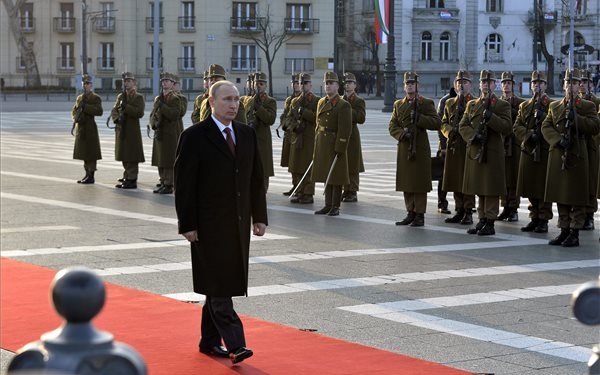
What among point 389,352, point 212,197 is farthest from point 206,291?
point 389,352

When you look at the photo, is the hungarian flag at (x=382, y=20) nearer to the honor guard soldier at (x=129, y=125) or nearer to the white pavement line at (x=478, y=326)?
the honor guard soldier at (x=129, y=125)

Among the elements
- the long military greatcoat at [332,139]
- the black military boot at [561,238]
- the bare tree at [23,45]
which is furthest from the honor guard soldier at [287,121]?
the bare tree at [23,45]

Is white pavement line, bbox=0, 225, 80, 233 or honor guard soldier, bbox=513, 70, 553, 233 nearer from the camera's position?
white pavement line, bbox=0, 225, 80, 233

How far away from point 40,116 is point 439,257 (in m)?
41.6

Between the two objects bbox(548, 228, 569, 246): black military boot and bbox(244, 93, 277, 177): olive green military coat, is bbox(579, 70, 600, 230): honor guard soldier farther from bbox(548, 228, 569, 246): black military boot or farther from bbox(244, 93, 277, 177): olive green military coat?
bbox(244, 93, 277, 177): olive green military coat

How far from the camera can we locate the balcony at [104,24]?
8056 cm

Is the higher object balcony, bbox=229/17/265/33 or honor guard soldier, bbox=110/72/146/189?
balcony, bbox=229/17/265/33

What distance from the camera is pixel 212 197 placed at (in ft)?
26.6

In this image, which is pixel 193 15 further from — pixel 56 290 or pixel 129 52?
pixel 56 290

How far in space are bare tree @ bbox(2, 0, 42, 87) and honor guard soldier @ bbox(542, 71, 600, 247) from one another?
6757cm

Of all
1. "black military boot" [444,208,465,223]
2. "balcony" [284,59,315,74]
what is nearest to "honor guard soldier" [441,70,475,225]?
"black military boot" [444,208,465,223]

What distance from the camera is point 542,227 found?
1587cm

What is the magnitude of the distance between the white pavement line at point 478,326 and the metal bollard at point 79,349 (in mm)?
6560

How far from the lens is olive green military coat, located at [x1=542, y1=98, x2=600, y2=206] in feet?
48.3
